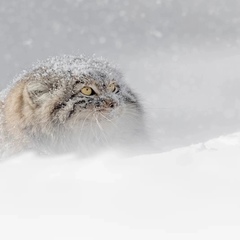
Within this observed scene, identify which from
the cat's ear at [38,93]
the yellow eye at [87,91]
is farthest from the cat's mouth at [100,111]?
the cat's ear at [38,93]

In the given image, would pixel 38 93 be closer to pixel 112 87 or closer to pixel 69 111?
pixel 69 111

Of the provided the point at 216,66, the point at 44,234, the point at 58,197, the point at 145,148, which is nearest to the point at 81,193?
the point at 58,197

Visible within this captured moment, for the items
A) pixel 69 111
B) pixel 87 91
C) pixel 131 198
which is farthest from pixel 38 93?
pixel 131 198

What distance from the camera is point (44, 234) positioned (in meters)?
3.37

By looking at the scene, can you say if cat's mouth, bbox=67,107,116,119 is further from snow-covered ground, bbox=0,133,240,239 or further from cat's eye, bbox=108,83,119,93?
snow-covered ground, bbox=0,133,240,239

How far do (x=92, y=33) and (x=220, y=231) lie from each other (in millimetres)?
15664

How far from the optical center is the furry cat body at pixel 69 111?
237 inches

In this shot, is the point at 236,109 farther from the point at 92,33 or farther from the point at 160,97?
the point at 92,33

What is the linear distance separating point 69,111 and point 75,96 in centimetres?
15

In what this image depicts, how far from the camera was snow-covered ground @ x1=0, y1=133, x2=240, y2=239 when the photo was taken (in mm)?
3322

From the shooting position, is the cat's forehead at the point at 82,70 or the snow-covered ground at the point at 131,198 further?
the cat's forehead at the point at 82,70

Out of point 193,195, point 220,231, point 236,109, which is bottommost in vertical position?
point 220,231

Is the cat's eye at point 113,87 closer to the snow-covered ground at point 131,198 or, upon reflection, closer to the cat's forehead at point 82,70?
the cat's forehead at point 82,70

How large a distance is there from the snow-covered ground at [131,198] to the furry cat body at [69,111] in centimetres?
160
